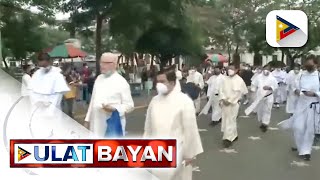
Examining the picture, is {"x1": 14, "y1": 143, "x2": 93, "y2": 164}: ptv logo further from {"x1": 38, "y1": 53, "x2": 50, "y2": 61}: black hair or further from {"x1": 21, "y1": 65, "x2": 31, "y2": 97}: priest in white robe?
{"x1": 38, "y1": 53, "x2": 50, "y2": 61}: black hair

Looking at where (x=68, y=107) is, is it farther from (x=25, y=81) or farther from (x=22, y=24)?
(x=22, y=24)

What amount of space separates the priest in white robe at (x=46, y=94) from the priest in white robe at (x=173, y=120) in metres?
0.48

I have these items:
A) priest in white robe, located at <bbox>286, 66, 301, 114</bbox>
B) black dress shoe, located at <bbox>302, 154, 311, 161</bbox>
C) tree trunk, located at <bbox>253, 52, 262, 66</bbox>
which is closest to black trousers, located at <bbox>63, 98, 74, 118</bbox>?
tree trunk, located at <bbox>253, 52, 262, 66</bbox>

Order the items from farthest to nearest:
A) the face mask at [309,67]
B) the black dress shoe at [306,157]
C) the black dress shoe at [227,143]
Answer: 1. the black dress shoe at [227,143]
2. the black dress shoe at [306,157]
3. the face mask at [309,67]

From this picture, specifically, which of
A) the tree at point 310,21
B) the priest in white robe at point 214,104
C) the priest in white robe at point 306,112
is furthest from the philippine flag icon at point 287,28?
the priest in white robe at point 214,104

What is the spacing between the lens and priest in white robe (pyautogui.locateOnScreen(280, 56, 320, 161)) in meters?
4.71

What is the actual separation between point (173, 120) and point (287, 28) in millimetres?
746

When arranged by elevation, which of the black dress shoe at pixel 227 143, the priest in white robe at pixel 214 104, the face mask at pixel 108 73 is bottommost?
the black dress shoe at pixel 227 143

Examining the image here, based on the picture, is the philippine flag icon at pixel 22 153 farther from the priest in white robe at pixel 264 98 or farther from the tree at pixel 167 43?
the priest in white robe at pixel 264 98

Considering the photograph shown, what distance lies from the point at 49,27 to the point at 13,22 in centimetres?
19

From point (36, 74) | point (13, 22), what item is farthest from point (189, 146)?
point (13, 22)

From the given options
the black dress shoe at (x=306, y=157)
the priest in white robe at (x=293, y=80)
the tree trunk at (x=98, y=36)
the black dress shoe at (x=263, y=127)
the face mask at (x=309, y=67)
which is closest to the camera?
the tree trunk at (x=98, y=36)

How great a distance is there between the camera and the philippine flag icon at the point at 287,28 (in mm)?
2387

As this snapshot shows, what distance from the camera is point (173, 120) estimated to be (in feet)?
9.07
